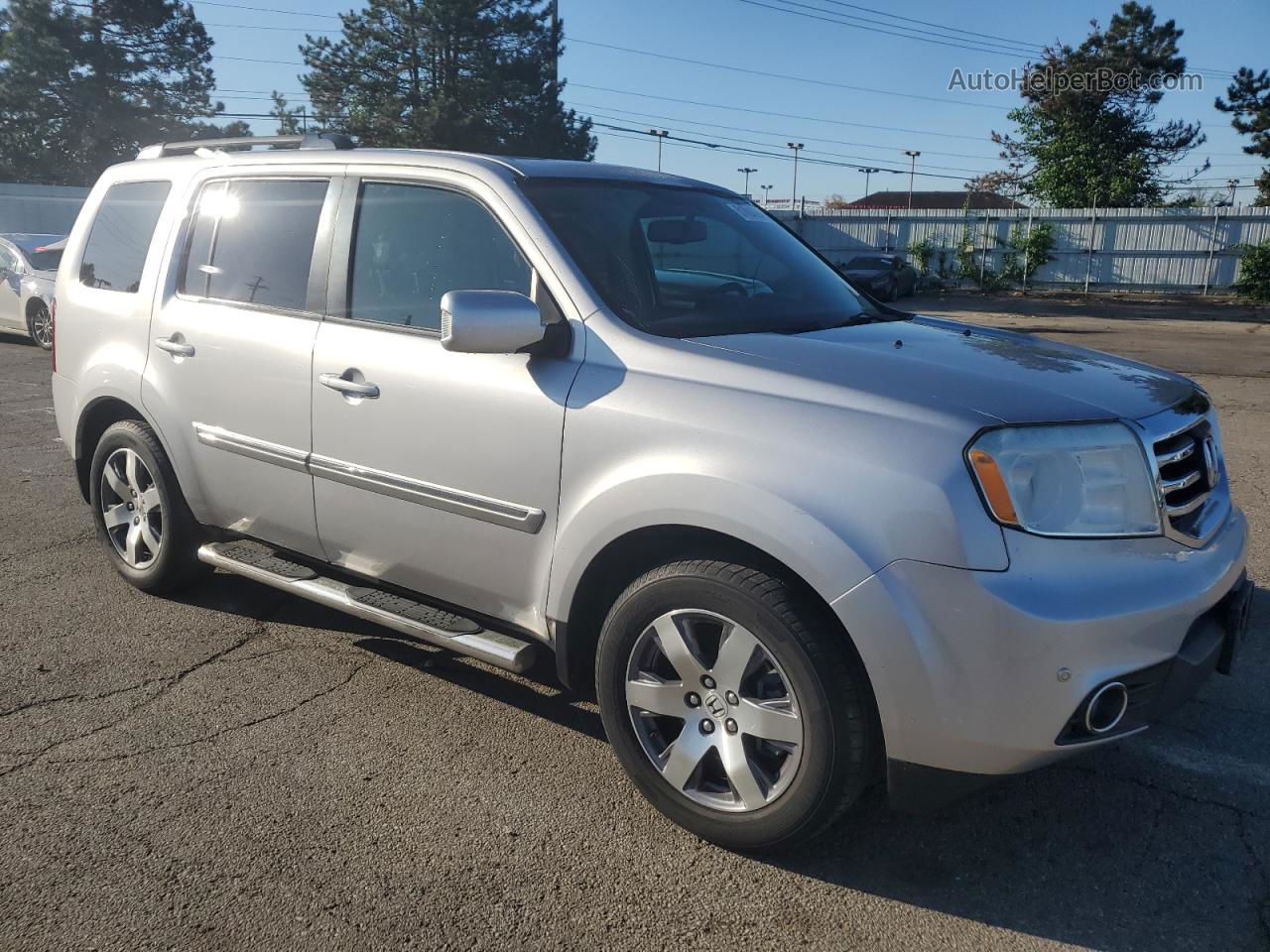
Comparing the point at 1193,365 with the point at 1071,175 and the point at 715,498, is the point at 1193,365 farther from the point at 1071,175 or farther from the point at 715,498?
the point at 1071,175

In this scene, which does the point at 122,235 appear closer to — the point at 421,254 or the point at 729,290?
the point at 421,254

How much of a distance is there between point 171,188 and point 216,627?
189cm

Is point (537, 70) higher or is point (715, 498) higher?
point (537, 70)

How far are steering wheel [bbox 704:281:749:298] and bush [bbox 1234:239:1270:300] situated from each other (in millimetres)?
31144

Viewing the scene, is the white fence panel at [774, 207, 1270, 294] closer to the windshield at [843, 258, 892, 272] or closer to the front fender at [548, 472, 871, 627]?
the windshield at [843, 258, 892, 272]

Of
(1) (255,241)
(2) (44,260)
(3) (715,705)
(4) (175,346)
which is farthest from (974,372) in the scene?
(2) (44,260)

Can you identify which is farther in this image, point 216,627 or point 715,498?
point 216,627

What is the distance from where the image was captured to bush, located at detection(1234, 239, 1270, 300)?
2959cm

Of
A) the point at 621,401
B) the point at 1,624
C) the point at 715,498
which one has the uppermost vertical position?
the point at 621,401

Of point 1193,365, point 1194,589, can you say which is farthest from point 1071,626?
point 1193,365

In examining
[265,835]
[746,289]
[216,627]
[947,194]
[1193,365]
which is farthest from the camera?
[947,194]

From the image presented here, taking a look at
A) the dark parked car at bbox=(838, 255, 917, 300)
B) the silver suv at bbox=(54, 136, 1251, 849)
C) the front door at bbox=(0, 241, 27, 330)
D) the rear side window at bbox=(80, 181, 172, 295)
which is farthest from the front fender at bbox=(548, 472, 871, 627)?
the dark parked car at bbox=(838, 255, 917, 300)

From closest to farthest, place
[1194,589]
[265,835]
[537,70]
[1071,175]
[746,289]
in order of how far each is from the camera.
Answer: [1194,589], [265,835], [746,289], [537,70], [1071,175]

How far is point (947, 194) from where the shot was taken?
97438 mm
